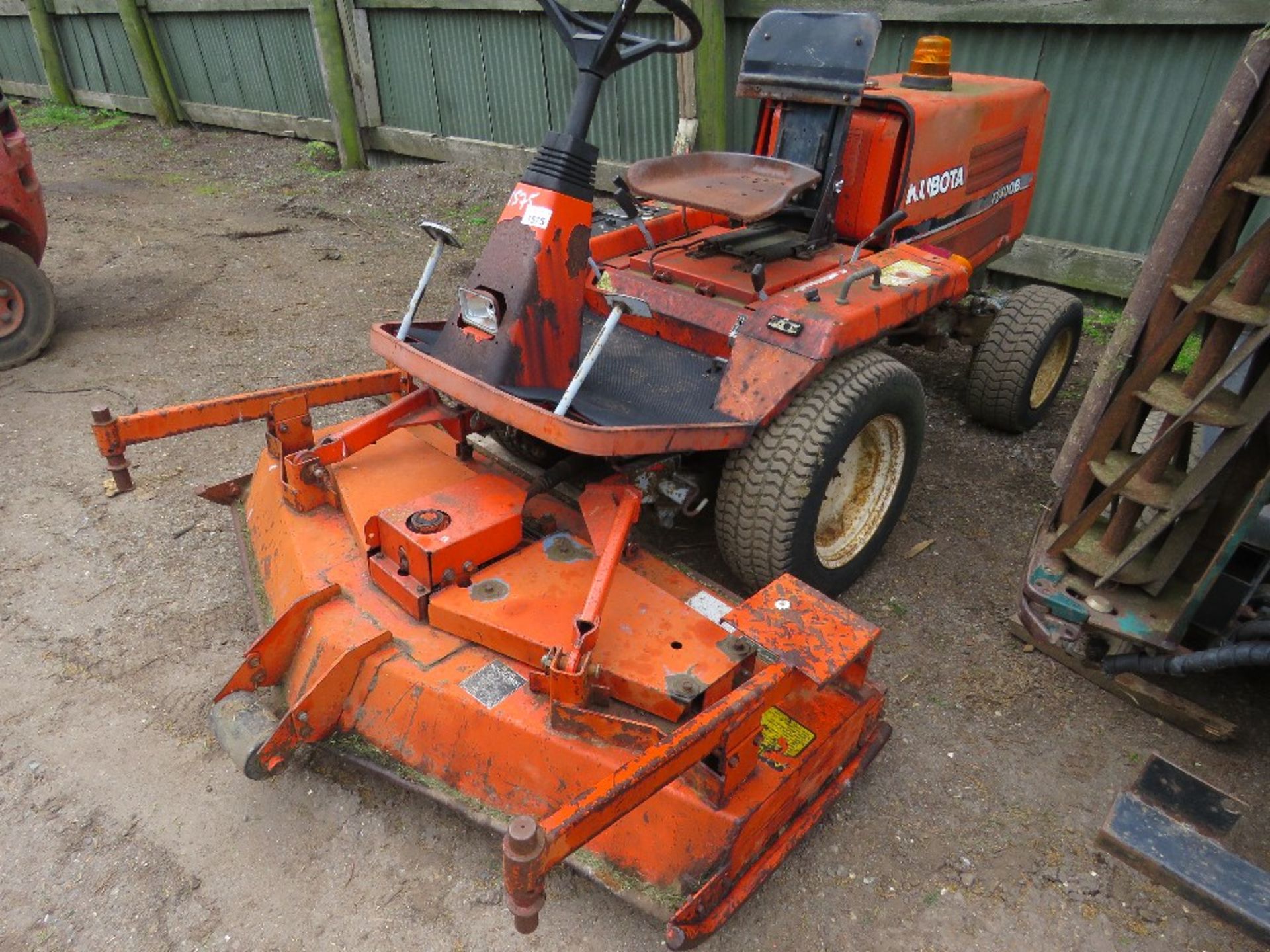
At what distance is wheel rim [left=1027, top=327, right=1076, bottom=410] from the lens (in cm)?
406

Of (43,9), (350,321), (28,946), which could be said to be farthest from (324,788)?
(43,9)

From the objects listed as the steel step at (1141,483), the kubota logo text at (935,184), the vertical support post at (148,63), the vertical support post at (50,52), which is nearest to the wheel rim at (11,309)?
the kubota logo text at (935,184)

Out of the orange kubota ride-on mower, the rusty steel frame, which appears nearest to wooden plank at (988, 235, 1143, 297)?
the orange kubota ride-on mower

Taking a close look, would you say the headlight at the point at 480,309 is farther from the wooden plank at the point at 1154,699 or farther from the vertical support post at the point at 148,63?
the vertical support post at the point at 148,63

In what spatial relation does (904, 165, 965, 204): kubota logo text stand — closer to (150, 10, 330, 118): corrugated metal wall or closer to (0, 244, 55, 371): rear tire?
(0, 244, 55, 371): rear tire

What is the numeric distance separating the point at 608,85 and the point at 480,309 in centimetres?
515

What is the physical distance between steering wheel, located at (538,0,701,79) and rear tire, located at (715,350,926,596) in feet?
3.59

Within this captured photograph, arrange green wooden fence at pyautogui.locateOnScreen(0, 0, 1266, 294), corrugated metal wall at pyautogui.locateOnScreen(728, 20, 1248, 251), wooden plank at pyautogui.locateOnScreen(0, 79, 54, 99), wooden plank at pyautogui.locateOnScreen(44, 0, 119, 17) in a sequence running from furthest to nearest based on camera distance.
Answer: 1. wooden plank at pyautogui.locateOnScreen(0, 79, 54, 99)
2. wooden plank at pyautogui.locateOnScreen(44, 0, 119, 17)
3. green wooden fence at pyautogui.locateOnScreen(0, 0, 1266, 294)
4. corrugated metal wall at pyautogui.locateOnScreen(728, 20, 1248, 251)

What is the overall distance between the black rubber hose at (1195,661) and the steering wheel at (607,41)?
7.43 feet

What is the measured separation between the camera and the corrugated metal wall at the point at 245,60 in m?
9.05

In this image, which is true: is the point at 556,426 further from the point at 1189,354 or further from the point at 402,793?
the point at 1189,354

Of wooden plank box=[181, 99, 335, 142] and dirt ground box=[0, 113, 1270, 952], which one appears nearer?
dirt ground box=[0, 113, 1270, 952]

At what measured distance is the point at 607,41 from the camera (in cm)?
239

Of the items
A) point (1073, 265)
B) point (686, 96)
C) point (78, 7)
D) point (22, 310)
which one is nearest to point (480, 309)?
point (22, 310)
